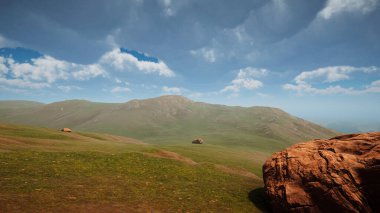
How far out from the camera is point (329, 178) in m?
21.2

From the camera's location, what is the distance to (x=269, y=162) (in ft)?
90.5

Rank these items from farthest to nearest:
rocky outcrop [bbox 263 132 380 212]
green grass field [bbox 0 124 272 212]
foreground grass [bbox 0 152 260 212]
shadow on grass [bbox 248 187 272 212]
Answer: shadow on grass [bbox 248 187 272 212] → foreground grass [bbox 0 152 260 212] → green grass field [bbox 0 124 272 212] → rocky outcrop [bbox 263 132 380 212]

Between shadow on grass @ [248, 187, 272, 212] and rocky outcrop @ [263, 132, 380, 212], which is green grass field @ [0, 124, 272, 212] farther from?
rocky outcrop @ [263, 132, 380, 212]

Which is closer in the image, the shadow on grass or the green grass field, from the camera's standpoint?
the green grass field

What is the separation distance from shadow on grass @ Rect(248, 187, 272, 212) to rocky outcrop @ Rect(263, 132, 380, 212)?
1379 mm

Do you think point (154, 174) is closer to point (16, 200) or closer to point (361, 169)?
point (16, 200)

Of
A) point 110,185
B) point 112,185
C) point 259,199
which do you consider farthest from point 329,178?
point 110,185

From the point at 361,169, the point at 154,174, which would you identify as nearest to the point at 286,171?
the point at 361,169

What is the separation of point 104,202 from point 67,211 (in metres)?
3.42

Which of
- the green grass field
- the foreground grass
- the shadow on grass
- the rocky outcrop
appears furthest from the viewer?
the shadow on grass

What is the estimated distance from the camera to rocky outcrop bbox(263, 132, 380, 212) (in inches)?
778

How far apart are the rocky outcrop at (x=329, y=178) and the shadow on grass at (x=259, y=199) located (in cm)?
138

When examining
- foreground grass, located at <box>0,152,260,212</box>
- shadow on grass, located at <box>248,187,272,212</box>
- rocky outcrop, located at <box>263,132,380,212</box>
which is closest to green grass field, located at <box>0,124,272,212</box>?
foreground grass, located at <box>0,152,260,212</box>

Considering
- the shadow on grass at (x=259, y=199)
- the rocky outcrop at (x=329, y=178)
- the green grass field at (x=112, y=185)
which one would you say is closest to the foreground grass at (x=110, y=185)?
the green grass field at (x=112, y=185)
